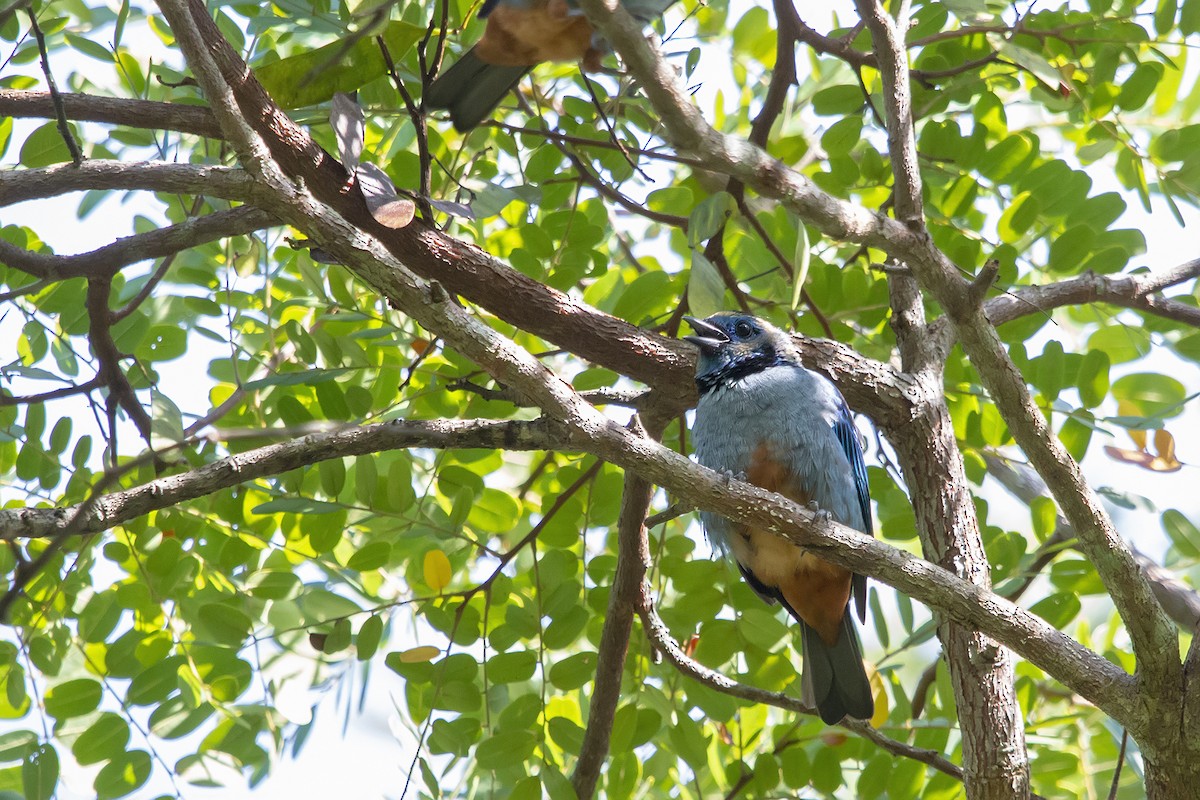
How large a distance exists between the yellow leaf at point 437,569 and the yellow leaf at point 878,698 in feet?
5.54

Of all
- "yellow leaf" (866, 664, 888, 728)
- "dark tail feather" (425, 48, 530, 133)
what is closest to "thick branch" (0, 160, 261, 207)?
"dark tail feather" (425, 48, 530, 133)

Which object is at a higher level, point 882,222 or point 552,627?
point 882,222

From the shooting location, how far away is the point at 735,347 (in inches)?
167

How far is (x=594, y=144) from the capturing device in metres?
4.05

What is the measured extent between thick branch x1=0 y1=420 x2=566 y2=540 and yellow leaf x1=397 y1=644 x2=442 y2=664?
993 millimetres

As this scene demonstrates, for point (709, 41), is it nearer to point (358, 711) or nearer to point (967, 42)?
point (967, 42)

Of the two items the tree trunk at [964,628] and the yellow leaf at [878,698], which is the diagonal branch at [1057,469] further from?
the yellow leaf at [878,698]


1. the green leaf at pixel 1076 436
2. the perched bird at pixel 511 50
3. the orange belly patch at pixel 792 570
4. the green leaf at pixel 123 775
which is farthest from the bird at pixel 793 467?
the green leaf at pixel 123 775

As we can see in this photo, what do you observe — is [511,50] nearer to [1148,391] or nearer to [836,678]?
[836,678]

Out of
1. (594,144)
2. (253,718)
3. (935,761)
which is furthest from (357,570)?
(935,761)

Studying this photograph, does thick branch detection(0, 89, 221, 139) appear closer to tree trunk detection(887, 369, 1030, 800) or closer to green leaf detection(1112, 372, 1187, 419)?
tree trunk detection(887, 369, 1030, 800)

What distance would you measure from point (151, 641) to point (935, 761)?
2742 mm

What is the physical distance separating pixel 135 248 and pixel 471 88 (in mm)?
1252

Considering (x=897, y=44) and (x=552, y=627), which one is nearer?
(x=897, y=44)
